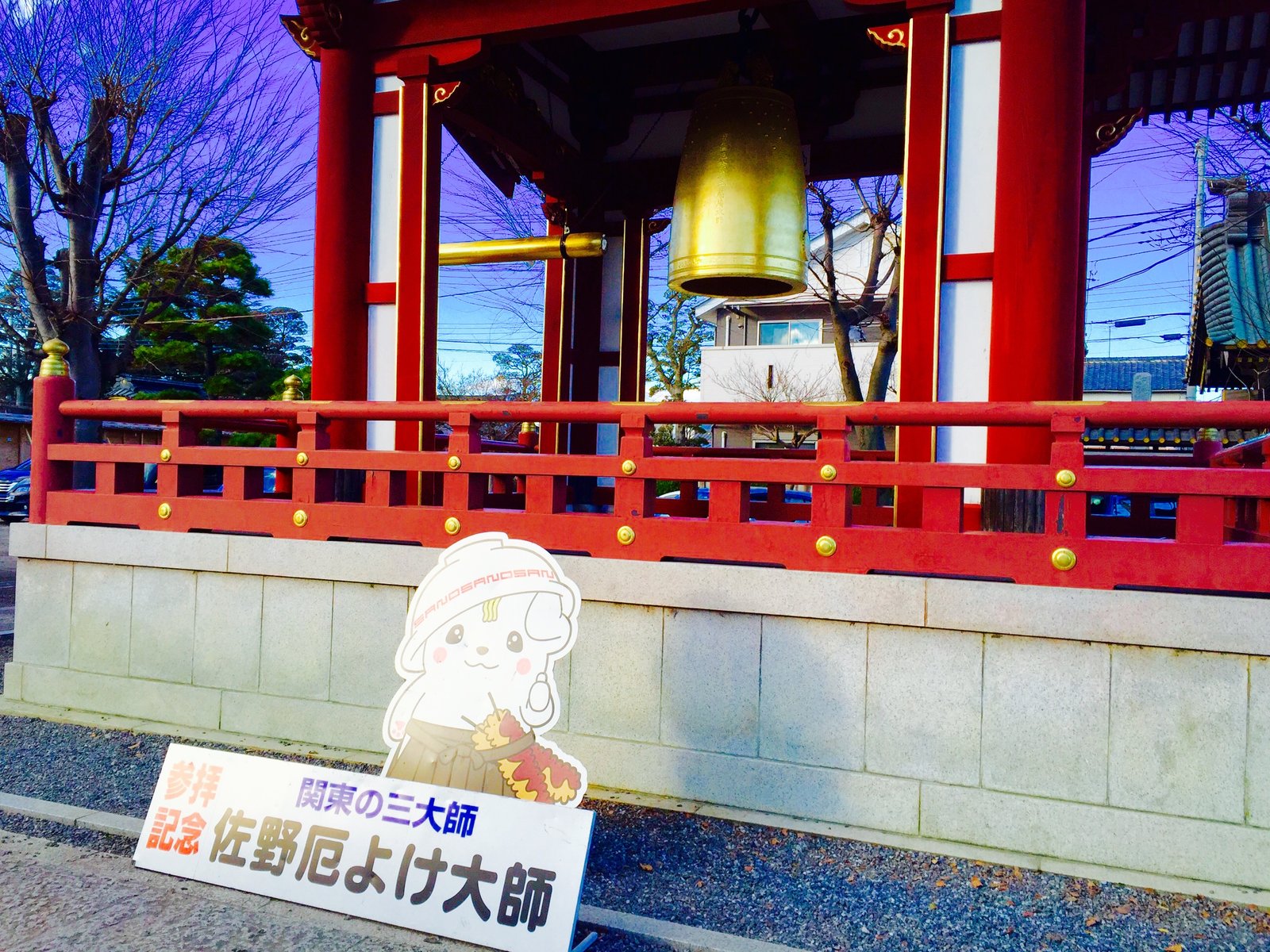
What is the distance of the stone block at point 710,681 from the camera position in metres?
4.71

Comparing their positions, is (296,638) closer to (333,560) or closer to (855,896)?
(333,560)

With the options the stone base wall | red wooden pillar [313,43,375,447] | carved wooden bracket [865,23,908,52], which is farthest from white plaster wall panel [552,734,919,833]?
carved wooden bracket [865,23,908,52]

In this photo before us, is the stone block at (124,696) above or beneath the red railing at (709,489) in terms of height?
beneath

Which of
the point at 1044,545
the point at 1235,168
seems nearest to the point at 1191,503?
the point at 1044,545

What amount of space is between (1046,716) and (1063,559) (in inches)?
28.4

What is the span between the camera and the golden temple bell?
17.6 ft

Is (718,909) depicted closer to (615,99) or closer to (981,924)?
(981,924)

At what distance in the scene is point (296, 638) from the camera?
569 cm

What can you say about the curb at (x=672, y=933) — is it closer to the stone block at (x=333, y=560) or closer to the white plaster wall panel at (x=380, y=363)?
the stone block at (x=333, y=560)

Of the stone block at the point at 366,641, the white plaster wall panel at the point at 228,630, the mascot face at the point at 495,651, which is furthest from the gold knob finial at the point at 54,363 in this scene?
the mascot face at the point at 495,651

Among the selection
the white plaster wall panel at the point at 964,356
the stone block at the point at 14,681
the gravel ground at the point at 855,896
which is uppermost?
the white plaster wall panel at the point at 964,356

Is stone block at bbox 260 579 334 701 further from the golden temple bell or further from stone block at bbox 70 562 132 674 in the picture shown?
the golden temple bell

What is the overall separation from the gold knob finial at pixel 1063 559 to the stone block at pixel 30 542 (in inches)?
252

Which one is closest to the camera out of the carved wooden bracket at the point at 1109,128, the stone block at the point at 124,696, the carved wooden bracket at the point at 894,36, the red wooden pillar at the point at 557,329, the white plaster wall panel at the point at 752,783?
the white plaster wall panel at the point at 752,783
